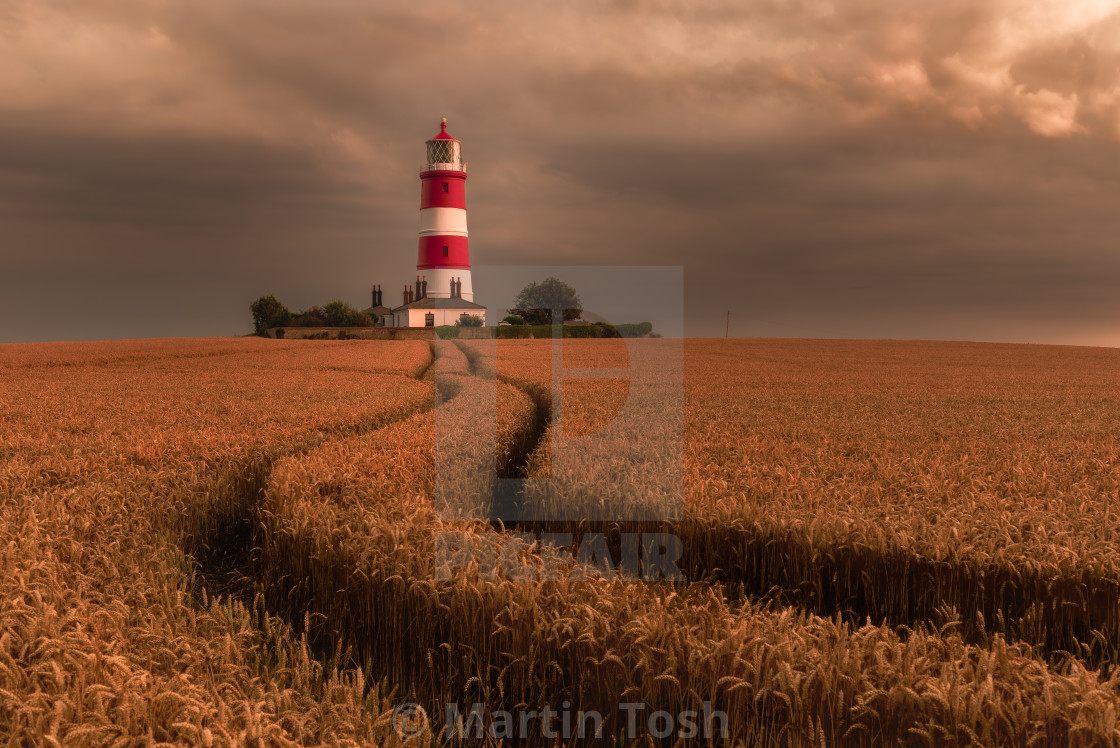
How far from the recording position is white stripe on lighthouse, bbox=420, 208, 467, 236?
7231cm

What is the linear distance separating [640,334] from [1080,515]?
195 feet

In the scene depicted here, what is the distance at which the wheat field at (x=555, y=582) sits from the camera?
3.33 m

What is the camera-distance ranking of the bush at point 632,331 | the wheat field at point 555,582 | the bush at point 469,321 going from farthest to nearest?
1. the bush at point 469,321
2. the bush at point 632,331
3. the wheat field at point 555,582

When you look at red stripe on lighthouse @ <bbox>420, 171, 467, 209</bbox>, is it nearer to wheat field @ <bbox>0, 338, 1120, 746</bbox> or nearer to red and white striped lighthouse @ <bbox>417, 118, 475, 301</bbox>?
red and white striped lighthouse @ <bbox>417, 118, 475, 301</bbox>

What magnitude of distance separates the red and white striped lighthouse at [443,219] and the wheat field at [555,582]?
201 ft

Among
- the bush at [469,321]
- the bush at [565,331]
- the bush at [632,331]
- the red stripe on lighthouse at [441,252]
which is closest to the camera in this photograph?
the bush at [632,331]

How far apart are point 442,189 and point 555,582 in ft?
241

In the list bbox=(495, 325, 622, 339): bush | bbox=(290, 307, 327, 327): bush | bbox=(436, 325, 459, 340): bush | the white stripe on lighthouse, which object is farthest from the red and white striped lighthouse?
bbox=(290, 307, 327, 327): bush

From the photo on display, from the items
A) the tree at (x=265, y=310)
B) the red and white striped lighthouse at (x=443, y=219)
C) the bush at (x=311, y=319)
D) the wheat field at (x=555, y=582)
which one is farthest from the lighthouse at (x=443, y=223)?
the wheat field at (x=555, y=582)

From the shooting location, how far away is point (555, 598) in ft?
15.0

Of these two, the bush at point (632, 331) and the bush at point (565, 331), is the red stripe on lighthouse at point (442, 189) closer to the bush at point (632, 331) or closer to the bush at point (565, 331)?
the bush at point (565, 331)

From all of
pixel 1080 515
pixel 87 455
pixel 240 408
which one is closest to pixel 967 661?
pixel 1080 515

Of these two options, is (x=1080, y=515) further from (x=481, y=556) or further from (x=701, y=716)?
(x=481, y=556)

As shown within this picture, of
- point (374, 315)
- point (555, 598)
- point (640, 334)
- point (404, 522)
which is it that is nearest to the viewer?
point (555, 598)
